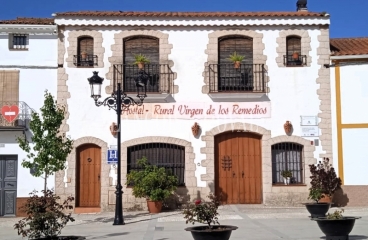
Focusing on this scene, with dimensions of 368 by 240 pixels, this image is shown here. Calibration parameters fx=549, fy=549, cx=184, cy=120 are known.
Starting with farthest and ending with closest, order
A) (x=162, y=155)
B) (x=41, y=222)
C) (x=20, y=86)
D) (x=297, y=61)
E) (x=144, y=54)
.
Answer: (x=144, y=54), (x=297, y=61), (x=162, y=155), (x=20, y=86), (x=41, y=222)

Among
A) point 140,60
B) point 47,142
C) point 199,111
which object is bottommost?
point 47,142

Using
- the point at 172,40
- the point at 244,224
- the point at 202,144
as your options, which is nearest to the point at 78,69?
the point at 172,40

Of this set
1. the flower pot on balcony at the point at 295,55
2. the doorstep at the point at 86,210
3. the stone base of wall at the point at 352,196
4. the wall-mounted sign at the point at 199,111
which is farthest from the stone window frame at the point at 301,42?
the doorstep at the point at 86,210

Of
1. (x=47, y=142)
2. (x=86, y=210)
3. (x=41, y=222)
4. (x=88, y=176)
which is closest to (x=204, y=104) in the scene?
(x=88, y=176)

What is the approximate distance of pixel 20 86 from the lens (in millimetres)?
18125

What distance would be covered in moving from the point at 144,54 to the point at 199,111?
8.81 ft

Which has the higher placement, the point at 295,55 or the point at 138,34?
the point at 138,34

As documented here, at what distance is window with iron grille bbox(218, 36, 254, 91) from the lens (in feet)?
60.2

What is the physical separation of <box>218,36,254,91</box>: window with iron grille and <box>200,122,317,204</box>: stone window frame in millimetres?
1286

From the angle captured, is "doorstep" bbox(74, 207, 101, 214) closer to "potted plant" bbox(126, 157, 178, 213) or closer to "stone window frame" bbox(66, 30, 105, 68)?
"potted plant" bbox(126, 157, 178, 213)

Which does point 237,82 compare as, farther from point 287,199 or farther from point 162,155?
point 287,199

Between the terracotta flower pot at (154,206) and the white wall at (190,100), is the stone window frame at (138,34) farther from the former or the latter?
the terracotta flower pot at (154,206)

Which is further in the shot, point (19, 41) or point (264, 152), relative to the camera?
point (19, 41)

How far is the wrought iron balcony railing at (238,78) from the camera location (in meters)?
18.2
